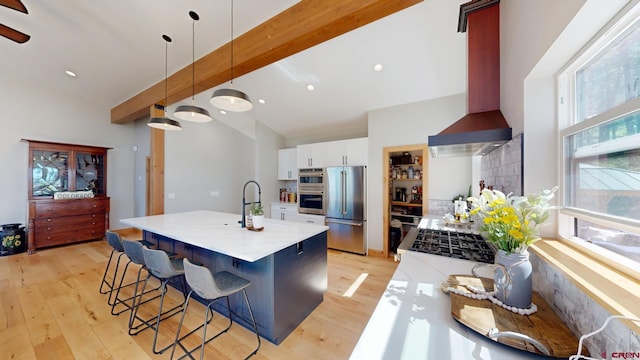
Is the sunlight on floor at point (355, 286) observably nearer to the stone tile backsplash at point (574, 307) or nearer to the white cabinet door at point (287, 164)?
the stone tile backsplash at point (574, 307)

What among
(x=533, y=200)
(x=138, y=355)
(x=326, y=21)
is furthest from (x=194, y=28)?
(x=533, y=200)

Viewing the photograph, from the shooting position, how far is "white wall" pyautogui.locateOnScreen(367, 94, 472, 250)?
3266mm

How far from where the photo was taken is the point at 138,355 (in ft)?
5.45

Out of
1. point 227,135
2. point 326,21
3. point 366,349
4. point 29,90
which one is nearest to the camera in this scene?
point 366,349

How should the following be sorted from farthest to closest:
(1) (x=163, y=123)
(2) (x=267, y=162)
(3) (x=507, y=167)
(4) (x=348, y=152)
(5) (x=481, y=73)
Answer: (2) (x=267, y=162)
(4) (x=348, y=152)
(1) (x=163, y=123)
(5) (x=481, y=73)
(3) (x=507, y=167)

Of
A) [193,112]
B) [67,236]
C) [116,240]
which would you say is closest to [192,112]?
[193,112]

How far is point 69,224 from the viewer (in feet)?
13.7

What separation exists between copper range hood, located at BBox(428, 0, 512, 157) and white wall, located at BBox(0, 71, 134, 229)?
6.43 meters

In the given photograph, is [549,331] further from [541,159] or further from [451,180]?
[451,180]

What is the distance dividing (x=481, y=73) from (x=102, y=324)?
4.21m

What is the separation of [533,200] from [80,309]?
12.6 ft

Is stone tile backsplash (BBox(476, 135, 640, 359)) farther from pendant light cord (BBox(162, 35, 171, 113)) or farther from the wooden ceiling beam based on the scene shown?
pendant light cord (BBox(162, 35, 171, 113))

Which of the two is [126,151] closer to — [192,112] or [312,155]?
[192,112]

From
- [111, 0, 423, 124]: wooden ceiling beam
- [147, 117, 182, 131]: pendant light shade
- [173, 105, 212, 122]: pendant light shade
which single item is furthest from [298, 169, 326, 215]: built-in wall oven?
[147, 117, 182, 131]: pendant light shade
